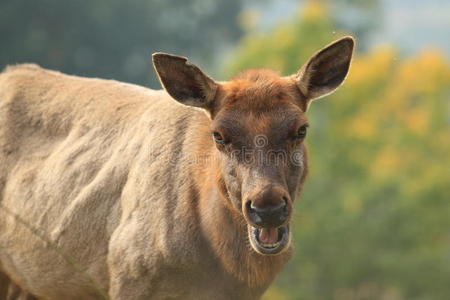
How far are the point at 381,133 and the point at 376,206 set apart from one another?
22252mm

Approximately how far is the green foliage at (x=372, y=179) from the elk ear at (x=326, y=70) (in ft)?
126

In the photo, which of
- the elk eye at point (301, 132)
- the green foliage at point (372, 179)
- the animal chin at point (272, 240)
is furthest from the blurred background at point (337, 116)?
the animal chin at point (272, 240)

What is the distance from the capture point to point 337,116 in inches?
3147

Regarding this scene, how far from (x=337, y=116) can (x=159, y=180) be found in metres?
70.4

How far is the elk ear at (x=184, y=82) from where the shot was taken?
9.62 m

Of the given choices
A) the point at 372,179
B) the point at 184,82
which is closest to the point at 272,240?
the point at 184,82

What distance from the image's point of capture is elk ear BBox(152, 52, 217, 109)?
9625mm

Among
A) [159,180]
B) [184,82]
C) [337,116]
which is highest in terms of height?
[337,116]

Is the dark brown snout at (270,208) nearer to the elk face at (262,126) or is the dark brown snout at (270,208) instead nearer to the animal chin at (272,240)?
the elk face at (262,126)

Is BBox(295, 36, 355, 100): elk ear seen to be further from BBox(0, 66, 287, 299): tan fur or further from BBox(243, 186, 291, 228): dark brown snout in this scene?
BBox(243, 186, 291, 228): dark brown snout

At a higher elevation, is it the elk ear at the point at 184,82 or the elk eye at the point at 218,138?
the elk ear at the point at 184,82

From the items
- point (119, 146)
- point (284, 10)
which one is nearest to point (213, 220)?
point (119, 146)

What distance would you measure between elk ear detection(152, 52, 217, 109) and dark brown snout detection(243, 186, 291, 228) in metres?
1.20

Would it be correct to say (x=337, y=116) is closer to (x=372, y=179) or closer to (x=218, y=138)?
(x=372, y=179)
